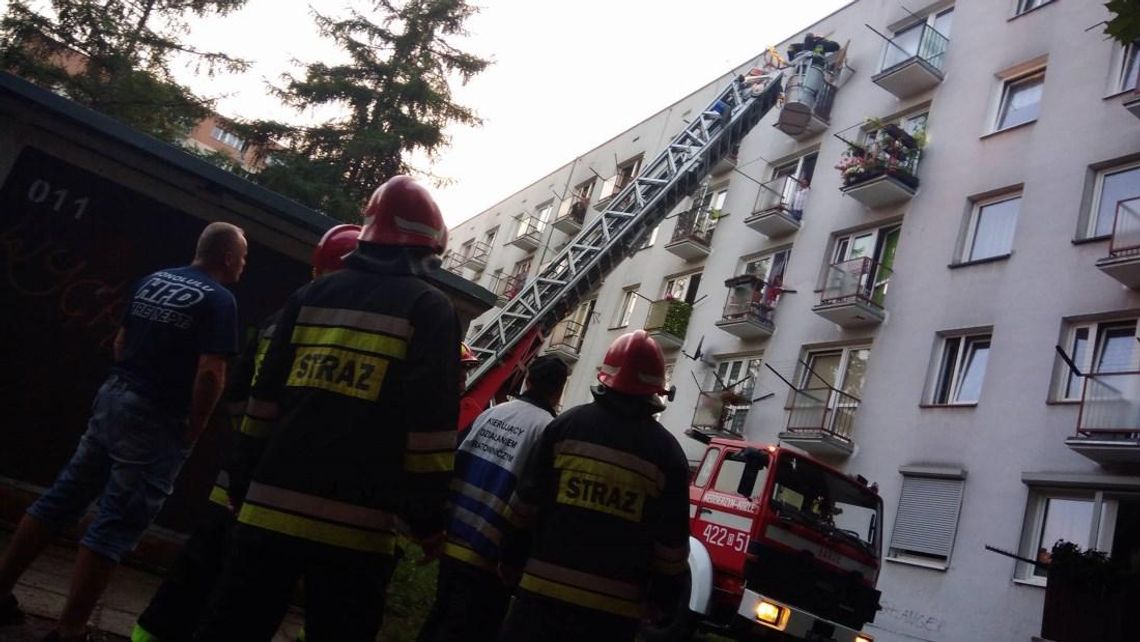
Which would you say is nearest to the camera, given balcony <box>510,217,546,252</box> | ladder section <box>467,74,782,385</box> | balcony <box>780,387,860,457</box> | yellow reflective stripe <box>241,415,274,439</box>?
yellow reflective stripe <box>241,415,274,439</box>

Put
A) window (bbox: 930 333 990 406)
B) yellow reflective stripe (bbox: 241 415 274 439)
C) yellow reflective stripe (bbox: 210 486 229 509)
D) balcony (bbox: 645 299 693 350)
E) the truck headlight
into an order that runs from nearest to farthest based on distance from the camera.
Result: yellow reflective stripe (bbox: 241 415 274 439) → yellow reflective stripe (bbox: 210 486 229 509) → the truck headlight → window (bbox: 930 333 990 406) → balcony (bbox: 645 299 693 350)

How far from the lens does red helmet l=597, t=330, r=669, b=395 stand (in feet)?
12.5

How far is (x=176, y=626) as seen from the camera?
11.7 ft

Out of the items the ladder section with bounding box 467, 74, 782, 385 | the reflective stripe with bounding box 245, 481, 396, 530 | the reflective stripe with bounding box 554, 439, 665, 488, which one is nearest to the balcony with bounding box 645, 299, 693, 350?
the ladder section with bounding box 467, 74, 782, 385

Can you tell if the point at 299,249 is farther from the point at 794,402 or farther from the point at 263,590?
the point at 794,402

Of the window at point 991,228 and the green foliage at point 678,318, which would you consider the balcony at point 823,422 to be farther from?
the green foliage at point 678,318

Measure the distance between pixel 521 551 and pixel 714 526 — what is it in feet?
19.1

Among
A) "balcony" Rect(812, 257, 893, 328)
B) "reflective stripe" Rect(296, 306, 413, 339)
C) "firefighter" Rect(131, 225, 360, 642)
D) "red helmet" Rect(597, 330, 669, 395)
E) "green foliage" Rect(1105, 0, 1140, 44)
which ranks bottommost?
"firefighter" Rect(131, 225, 360, 642)

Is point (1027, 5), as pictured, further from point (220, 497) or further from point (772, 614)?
point (220, 497)

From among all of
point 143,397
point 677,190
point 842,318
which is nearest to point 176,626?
point 143,397

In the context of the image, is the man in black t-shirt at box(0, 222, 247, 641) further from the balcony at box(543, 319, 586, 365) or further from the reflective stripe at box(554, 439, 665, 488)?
the balcony at box(543, 319, 586, 365)

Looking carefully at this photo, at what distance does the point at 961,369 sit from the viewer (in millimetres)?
17141

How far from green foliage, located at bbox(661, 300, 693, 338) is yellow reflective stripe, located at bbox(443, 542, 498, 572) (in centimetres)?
2256

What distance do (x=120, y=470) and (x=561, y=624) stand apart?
6.75ft
